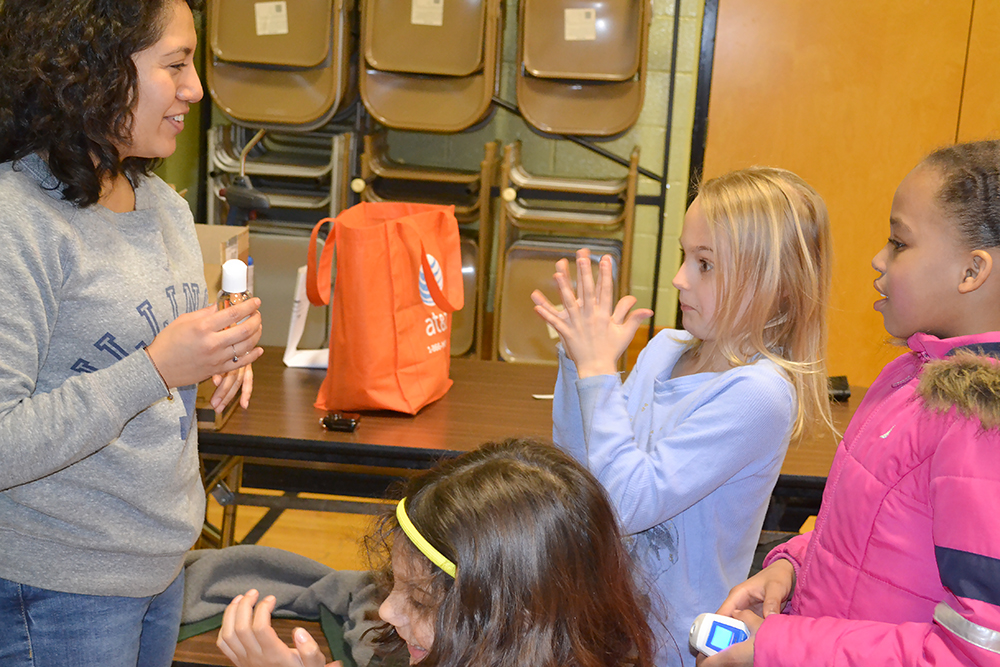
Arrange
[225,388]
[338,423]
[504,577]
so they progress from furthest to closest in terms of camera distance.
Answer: [338,423] → [225,388] → [504,577]

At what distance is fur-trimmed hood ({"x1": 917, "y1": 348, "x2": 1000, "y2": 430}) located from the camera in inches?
33.1

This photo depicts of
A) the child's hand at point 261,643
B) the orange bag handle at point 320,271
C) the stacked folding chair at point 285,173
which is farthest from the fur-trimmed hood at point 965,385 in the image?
the stacked folding chair at point 285,173

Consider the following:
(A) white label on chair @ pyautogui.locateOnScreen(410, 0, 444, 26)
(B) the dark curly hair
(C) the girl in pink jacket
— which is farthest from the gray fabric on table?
(A) white label on chair @ pyautogui.locateOnScreen(410, 0, 444, 26)

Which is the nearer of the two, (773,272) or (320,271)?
(773,272)

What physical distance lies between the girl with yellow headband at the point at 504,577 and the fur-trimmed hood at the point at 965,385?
35 centimetres

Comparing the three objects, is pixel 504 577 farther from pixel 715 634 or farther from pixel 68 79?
pixel 68 79

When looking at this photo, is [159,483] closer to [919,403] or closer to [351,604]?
[351,604]

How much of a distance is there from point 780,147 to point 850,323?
0.78m

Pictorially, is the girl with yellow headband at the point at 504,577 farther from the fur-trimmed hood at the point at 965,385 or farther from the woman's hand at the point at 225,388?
the woman's hand at the point at 225,388

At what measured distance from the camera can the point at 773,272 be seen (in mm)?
1199

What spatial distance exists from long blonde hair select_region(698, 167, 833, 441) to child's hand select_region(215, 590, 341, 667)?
68 cm

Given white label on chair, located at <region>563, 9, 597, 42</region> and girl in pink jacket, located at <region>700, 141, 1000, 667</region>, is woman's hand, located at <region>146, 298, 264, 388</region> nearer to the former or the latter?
girl in pink jacket, located at <region>700, 141, 1000, 667</region>

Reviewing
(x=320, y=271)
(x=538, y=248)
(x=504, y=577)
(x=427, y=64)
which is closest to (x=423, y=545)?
(x=504, y=577)

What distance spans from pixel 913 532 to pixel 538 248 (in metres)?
2.78
